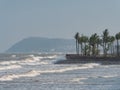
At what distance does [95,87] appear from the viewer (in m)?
38.2

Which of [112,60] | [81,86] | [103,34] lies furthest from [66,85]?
[103,34]

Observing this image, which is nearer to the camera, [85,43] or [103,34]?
[103,34]

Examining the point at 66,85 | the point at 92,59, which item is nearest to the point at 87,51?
the point at 92,59

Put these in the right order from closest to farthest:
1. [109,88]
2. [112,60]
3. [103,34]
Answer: [109,88] < [112,60] < [103,34]

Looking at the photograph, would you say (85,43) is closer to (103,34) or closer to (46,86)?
(103,34)

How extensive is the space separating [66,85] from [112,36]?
98286 millimetres

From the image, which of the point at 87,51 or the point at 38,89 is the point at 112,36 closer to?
the point at 87,51

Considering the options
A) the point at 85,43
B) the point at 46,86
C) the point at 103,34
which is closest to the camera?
the point at 46,86

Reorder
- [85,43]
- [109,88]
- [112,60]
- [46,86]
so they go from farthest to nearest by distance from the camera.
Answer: [85,43] < [112,60] < [46,86] < [109,88]

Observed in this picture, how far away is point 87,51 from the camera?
13600cm

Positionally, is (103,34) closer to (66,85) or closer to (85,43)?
(85,43)

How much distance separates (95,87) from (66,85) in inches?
125

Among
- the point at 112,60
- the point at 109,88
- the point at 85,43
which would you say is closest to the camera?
the point at 109,88

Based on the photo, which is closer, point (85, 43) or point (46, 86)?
point (46, 86)
